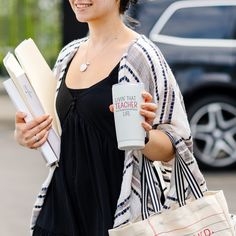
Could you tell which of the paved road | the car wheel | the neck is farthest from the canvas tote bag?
the car wheel

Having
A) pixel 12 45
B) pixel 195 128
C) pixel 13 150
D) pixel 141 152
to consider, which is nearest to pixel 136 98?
pixel 141 152

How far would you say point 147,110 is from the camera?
242cm

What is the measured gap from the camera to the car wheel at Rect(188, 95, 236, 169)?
813cm

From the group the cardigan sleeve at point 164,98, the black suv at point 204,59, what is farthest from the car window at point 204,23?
the cardigan sleeve at point 164,98

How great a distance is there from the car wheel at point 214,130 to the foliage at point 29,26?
232 inches

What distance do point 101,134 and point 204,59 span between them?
18.6 ft

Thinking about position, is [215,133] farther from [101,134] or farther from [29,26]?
[29,26]

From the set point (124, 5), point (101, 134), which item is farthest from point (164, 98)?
point (124, 5)

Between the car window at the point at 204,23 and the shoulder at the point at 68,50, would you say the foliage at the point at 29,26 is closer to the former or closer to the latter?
the car window at the point at 204,23

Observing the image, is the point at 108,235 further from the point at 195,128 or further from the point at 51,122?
the point at 195,128

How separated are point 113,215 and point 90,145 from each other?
213 millimetres

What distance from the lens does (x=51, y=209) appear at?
8.95 feet

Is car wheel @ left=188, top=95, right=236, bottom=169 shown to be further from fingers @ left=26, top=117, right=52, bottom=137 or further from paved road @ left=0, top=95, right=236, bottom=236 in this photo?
fingers @ left=26, top=117, right=52, bottom=137

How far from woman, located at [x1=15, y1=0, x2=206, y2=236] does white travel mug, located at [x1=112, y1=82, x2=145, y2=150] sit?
0.54 feet
